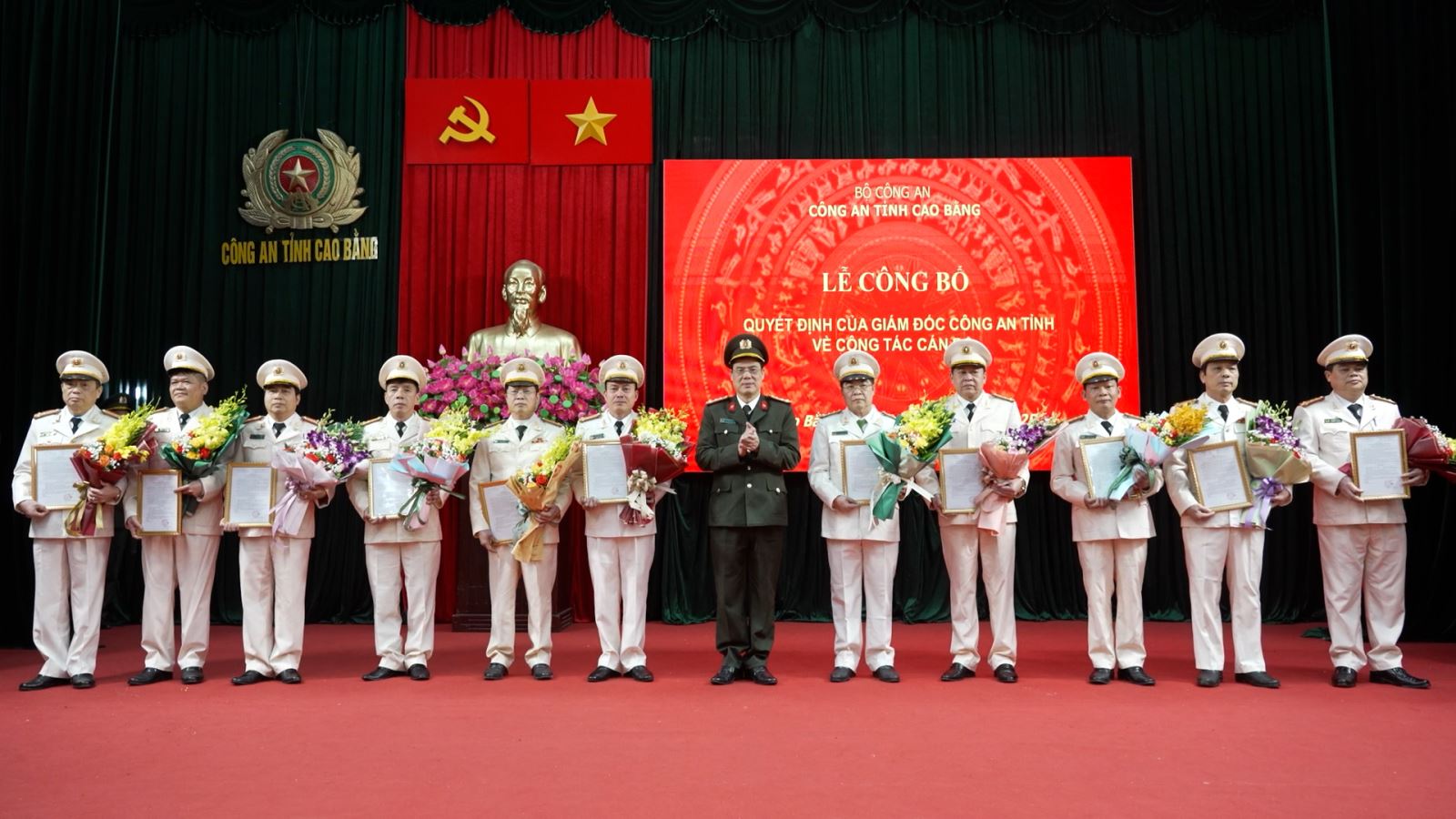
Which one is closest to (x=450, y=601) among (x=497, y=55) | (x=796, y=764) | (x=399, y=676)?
(x=399, y=676)

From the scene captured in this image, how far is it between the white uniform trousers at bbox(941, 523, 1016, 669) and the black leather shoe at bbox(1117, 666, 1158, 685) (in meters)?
0.55

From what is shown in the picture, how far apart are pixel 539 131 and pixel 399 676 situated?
4.47 metres

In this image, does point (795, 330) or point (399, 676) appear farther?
point (795, 330)

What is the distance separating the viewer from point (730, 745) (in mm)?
4094

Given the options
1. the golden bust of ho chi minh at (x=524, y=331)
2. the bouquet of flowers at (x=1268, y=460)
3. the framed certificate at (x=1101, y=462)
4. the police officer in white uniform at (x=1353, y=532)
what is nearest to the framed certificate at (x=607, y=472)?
the framed certificate at (x=1101, y=462)

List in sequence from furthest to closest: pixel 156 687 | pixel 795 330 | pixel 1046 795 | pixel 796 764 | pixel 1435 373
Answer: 1. pixel 795 330
2. pixel 1435 373
3. pixel 156 687
4. pixel 796 764
5. pixel 1046 795

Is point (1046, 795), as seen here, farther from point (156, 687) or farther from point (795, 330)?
point (795, 330)

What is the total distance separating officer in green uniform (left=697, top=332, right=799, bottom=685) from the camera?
543 centimetres

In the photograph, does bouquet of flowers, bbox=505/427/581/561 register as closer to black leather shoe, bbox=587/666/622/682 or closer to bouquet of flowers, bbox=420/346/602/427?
black leather shoe, bbox=587/666/622/682

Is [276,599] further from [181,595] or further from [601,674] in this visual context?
[601,674]

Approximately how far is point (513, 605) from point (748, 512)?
137cm

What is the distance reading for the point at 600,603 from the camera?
5598 millimetres

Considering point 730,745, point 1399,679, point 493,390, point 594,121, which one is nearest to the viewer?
point 730,745

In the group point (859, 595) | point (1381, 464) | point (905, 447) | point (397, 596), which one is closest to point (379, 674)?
point (397, 596)
